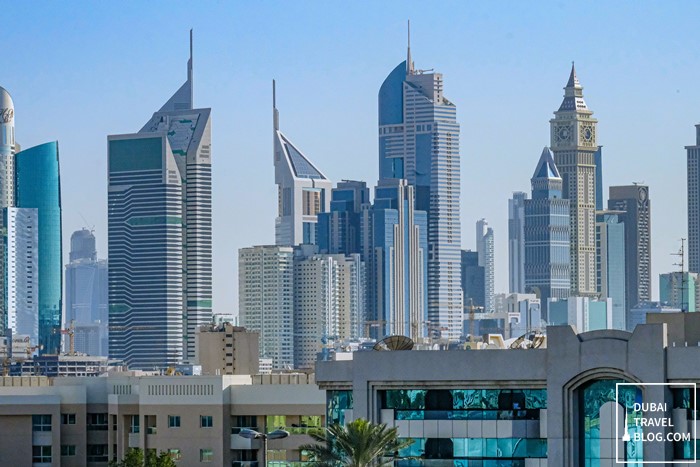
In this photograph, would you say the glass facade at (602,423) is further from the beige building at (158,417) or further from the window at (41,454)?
the window at (41,454)

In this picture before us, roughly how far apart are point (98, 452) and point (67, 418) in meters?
1.89

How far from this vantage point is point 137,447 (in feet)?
277

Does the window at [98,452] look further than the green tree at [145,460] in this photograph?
Yes

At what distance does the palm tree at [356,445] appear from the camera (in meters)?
53.9

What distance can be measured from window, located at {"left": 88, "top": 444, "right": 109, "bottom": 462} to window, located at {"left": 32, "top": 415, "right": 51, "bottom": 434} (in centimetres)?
214

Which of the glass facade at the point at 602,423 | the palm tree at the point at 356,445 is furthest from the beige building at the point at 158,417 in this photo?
the palm tree at the point at 356,445


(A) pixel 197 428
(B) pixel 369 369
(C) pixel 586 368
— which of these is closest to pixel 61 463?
(A) pixel 197 428

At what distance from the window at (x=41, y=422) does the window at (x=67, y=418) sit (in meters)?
0.88

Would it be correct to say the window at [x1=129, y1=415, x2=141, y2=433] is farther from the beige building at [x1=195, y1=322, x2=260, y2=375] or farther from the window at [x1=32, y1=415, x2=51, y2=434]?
the beige building at [x1=195, y1=322, x2=260, y2=375]

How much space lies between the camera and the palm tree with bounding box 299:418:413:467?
2122 inches

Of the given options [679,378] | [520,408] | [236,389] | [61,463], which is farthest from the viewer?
[61,463]

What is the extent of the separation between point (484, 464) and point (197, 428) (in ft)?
80.3

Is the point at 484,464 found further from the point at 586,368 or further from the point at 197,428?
the point at 197,428

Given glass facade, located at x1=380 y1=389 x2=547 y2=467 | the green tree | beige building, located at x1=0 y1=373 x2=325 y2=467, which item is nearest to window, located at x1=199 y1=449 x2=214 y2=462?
beige building, located at x1=0 y1=373 x2=325 y2=467
